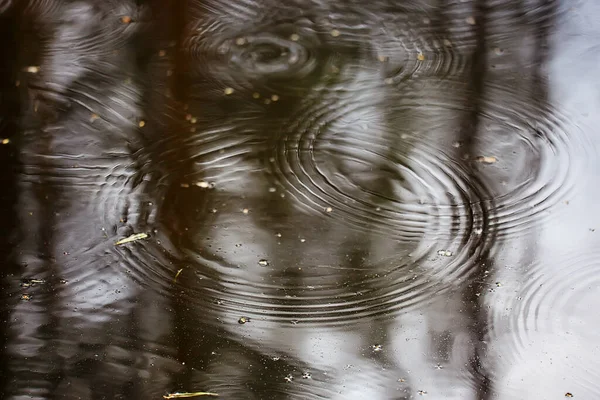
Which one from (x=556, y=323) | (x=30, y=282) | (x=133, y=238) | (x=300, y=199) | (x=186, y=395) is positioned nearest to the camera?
(x=186, y=395)

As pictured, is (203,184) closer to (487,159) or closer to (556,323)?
(487,159)

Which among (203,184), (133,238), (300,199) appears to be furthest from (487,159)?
(133,238)

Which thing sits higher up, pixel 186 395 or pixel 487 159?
pixel 487 159

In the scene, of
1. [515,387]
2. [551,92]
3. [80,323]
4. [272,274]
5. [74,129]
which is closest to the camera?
[515,387]

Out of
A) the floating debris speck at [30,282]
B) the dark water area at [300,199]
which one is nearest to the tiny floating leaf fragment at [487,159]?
the dark water area at [300,199]

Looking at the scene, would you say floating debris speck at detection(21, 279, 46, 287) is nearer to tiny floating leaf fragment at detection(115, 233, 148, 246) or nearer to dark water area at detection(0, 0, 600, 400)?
dark water area at detection(0, 0, 600, 400)

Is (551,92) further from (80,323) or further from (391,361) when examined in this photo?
(80,323)

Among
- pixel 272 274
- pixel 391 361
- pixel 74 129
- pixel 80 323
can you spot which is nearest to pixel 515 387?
pixel 391 361
